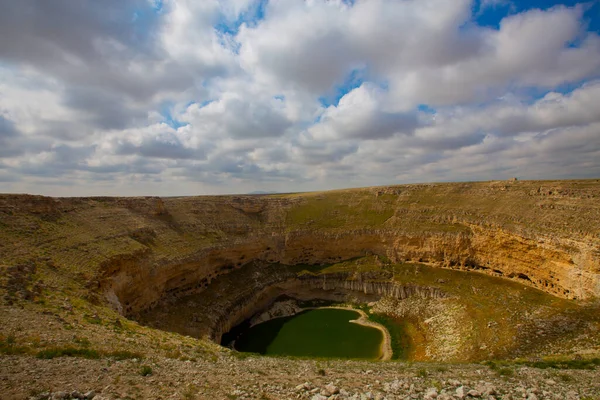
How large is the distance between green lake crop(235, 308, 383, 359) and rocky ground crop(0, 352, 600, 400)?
1973cm

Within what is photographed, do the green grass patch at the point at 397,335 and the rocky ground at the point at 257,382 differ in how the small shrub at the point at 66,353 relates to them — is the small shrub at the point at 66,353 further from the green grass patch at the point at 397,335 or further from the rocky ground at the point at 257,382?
the green grass patch at the point at 397,335

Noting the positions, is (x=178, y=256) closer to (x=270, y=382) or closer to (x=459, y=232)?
(x=270, y=382)

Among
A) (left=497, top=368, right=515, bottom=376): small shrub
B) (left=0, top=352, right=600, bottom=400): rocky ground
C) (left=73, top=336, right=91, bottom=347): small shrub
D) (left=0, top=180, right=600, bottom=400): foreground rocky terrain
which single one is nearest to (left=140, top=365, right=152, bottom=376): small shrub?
(left=0, top=352, right=600, bottom=400): rocky ground

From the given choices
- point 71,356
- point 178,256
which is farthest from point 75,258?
point 71,356

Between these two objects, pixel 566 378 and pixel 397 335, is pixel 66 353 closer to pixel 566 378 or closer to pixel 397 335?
pixel 566 378

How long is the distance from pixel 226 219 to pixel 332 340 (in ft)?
101

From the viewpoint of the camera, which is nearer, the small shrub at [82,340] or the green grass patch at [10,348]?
the green grass patch at [10,348]

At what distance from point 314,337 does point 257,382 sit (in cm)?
→ 2787

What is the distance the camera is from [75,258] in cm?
2970

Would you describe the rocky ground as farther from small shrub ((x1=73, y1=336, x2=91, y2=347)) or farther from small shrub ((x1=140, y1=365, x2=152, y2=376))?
small shrub ((x1=73, y1=336, x2=91, y2=347))

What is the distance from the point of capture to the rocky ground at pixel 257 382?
11562mm

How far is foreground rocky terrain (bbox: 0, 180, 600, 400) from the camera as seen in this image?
14.1 metres

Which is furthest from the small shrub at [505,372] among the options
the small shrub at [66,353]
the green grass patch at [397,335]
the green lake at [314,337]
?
the small shrub at [66,353]

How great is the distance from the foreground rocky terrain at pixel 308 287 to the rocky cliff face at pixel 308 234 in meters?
0.24
